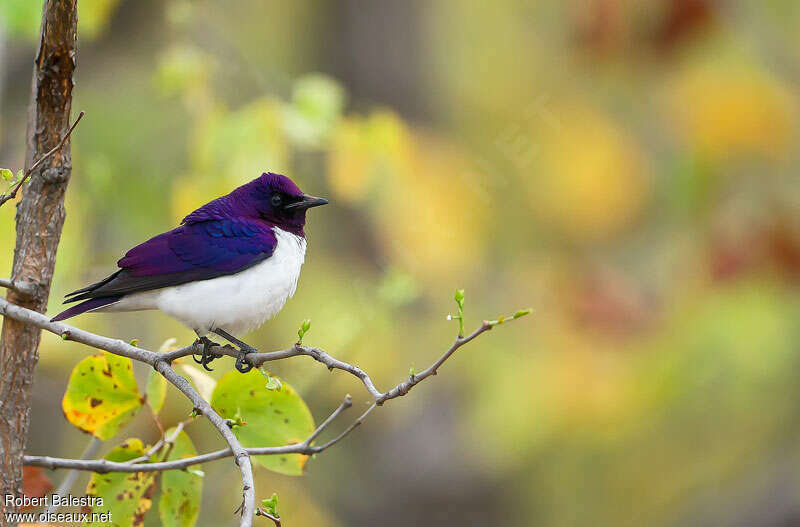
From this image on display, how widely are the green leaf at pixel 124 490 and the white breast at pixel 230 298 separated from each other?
463mm

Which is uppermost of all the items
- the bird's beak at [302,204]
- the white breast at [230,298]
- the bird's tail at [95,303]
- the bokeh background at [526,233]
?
the bokeh background at [526,233]

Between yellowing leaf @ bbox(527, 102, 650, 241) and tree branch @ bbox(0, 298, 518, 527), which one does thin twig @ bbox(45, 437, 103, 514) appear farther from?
yellowing leaf @ bbox(527, 102, 650, 241)

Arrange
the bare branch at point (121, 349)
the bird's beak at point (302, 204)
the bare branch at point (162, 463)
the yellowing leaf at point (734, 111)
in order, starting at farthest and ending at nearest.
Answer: the yellowing leaf at point (734, 111) < the bird's beak at point (302, 204) < the bare branch at point (162, 463) < the bare branch at point (121, 349)

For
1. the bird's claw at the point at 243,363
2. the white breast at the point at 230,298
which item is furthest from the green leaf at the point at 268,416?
the white breast at the point at 230,298

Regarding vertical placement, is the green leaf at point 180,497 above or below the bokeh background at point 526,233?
below

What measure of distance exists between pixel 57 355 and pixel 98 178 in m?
1.49

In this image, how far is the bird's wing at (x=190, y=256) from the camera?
2779 millimetres

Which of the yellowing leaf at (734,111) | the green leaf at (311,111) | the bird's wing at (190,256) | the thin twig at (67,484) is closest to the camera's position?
the thin twig at (67,484)

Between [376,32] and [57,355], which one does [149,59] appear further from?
[57,355]

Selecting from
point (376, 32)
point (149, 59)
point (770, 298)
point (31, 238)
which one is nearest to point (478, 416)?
point (770, 298)

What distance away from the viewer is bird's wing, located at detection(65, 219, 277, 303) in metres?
2.78

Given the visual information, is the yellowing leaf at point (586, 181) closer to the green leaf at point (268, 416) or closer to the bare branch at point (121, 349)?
the green leaf at point (268, 416)

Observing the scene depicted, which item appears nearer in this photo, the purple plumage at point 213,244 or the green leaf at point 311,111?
the purple plumage at point 213,244

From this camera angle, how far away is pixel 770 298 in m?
7.14
